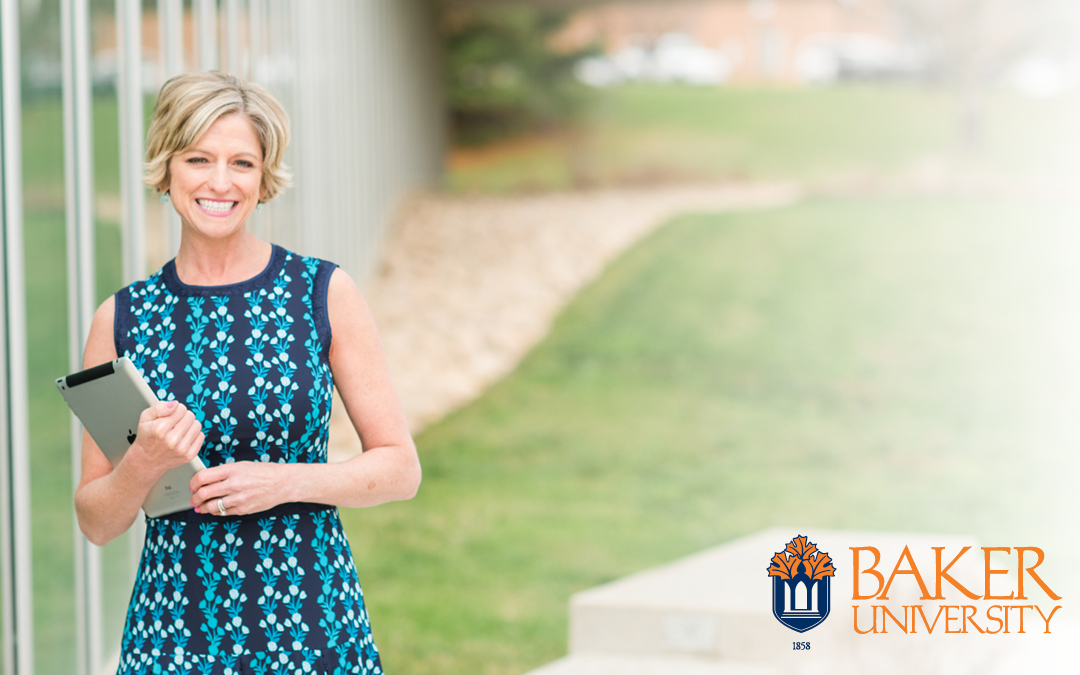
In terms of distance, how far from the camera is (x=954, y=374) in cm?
1112

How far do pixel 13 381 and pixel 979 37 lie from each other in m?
20.1

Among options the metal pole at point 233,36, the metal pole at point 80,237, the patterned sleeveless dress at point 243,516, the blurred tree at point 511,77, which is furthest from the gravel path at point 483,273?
the patterned sleeveless dress at point 243,516

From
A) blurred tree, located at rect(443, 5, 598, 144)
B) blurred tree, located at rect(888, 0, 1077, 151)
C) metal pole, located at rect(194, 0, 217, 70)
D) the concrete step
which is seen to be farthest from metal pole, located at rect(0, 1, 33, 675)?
blurred tree, located at rect(888, 0, 1077, 151)

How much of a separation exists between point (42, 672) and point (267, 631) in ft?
6.40

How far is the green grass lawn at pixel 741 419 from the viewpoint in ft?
20.9

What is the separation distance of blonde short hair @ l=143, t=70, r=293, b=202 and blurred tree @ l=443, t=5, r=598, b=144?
59.6 ft

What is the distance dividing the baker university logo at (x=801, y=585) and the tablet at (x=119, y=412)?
2.79 m

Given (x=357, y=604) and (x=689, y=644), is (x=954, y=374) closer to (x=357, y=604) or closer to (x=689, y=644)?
(x=689, y=644)

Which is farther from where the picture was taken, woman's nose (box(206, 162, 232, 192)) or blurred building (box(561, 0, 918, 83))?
blurred building (box(561, 0, 918, 83))

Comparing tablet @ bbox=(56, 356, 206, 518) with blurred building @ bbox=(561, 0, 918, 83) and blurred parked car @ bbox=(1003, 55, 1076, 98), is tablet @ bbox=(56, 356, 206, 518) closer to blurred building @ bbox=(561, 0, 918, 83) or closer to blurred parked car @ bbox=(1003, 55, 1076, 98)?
blurred building @ bbox=(561, 0, 918, 83)

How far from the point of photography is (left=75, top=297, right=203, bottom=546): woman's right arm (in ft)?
4.91

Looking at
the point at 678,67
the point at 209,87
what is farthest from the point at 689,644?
the point at 678,67

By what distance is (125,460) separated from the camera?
5.14 ft

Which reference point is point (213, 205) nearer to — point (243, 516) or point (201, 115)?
point (201, 115)
